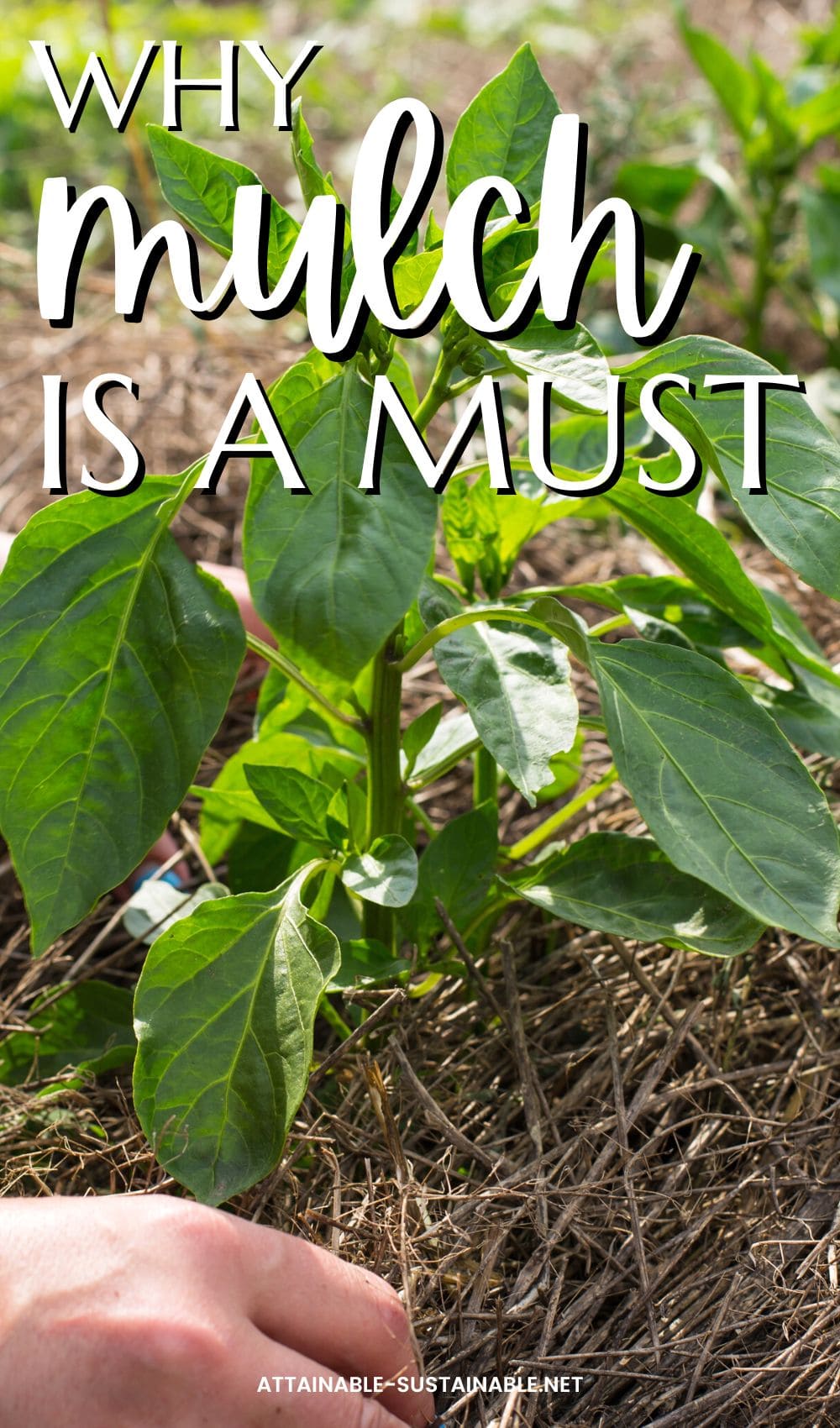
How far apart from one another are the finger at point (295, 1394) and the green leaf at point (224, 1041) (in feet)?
0.36

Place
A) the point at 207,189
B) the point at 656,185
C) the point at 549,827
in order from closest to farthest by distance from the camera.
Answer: the point at 207,189, the point at 549,827, the point at 656,185

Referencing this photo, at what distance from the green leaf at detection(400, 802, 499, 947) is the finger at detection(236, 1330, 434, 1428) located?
38 centimetres

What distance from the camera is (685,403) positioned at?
34.6 inches

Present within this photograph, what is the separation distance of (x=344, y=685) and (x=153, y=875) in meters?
0.54

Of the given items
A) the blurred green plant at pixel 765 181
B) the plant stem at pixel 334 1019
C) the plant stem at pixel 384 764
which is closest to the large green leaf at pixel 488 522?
the plant stem at pixel 384 764

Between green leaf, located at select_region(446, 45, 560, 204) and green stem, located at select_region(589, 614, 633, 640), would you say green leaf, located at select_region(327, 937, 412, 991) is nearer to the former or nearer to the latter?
green stem, located at select_region(589, 614, 633, 640)

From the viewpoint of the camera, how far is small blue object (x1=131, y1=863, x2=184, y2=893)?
127 cm

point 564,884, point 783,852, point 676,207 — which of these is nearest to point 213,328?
point 676,207

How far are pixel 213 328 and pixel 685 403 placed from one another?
4.96ft

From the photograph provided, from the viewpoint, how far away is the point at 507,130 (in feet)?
3.03

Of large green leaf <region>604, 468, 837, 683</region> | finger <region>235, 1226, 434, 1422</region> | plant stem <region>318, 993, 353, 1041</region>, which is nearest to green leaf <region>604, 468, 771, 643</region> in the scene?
large green leaf <region>604, 468, 837, 683</region>

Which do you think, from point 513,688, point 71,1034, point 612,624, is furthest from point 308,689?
point 71,1034

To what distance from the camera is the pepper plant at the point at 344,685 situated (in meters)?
0.79

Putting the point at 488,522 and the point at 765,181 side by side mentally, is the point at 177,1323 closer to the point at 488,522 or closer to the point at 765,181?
the point at 488,522
